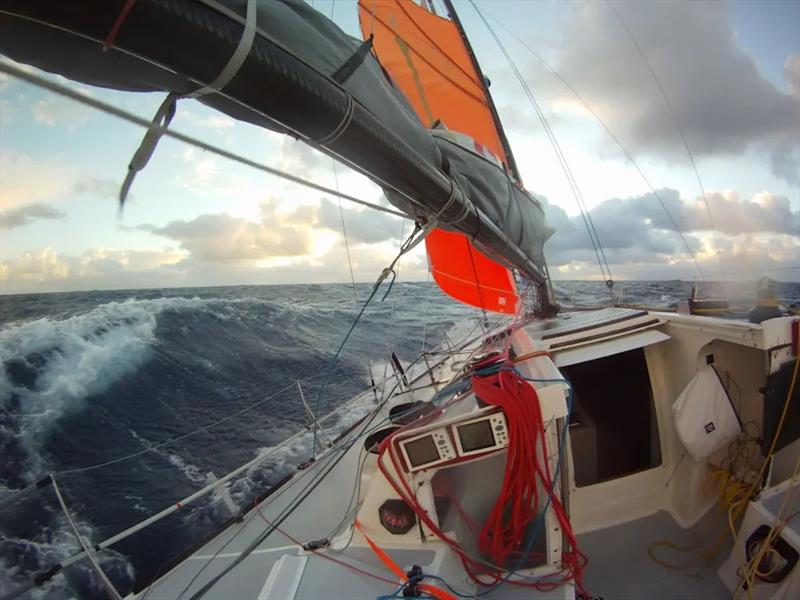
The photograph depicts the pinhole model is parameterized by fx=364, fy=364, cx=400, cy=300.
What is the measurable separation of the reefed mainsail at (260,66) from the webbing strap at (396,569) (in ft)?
5.55

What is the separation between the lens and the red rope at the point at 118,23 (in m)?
0.70

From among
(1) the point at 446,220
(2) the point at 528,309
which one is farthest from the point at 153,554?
(2) the point at 528,309

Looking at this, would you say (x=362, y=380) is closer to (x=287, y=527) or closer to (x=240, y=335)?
A: (x=240, y=335)

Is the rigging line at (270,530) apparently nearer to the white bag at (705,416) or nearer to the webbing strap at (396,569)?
the webbing strap at (396,569)

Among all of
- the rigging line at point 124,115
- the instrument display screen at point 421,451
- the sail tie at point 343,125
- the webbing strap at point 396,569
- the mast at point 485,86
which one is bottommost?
the webbing strap at point 396,569

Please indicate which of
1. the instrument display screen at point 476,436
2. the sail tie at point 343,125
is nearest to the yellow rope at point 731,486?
the instrument display screen at point 476,436

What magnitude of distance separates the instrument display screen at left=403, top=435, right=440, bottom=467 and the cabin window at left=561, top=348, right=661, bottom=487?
181 centimetres

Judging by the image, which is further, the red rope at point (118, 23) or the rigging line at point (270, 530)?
the rigging line at point (270, 530)

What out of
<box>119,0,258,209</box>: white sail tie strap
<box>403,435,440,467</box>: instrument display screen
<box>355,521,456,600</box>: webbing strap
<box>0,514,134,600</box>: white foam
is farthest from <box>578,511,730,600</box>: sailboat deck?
<box>0,514,134,600</box>: white foam

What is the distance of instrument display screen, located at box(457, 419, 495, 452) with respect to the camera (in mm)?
1767

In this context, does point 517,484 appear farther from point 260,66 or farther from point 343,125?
point 260,66

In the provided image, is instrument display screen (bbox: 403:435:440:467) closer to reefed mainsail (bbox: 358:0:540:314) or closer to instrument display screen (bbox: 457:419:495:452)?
instrument display screen (bbox: 457:419:495:452)

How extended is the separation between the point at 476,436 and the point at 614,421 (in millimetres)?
2293

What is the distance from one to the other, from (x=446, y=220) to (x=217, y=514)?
427 cm
